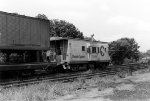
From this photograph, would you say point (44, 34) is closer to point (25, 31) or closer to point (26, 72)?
point (25, 31)

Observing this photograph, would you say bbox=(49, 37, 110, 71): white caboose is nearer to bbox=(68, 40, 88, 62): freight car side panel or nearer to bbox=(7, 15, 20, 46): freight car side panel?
bbox=(68, 40, 88, 62): freight car side panel

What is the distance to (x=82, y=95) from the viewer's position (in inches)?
443

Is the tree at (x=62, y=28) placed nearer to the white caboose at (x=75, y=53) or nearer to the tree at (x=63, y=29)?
the tree at (x=63, y=29)

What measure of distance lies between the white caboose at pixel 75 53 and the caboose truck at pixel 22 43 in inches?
112

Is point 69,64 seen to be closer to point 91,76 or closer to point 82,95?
point 91,76

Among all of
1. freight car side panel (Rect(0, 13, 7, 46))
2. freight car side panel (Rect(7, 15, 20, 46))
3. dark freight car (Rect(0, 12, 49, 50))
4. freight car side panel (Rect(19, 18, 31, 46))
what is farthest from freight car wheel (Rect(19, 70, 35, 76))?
freight car side panel (Rect(0, 13, 7, 46))

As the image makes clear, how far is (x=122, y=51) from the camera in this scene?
43656mm

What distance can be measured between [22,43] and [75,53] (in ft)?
21.0

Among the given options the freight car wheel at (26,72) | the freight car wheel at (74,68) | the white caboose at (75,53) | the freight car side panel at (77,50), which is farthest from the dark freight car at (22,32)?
the freight car wheel at (74,68)

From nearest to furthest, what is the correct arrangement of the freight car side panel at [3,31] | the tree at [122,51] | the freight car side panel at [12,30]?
the freight car side panel at [3,31] → the freight car side panel at [12,30] → the tree at [122,51]

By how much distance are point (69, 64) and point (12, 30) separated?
6.91 metres

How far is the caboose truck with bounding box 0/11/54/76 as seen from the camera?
16484 millimetres

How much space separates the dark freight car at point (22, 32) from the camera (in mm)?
16547

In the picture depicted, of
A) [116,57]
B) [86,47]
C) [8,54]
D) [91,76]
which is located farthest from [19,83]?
[116,57]
